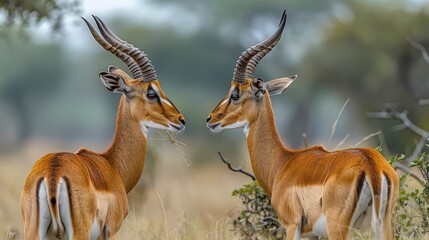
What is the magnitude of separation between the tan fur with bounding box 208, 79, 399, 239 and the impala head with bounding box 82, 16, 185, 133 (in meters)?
0.36

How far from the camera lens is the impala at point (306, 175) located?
6.58m

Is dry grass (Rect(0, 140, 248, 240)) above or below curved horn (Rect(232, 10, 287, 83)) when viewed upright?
below

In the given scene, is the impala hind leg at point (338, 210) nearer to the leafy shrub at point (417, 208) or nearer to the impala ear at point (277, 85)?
the leafy shrub at point (417, 208)

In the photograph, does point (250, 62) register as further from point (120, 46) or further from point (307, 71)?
point (307, 71)

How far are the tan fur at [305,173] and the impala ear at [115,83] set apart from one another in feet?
2.23

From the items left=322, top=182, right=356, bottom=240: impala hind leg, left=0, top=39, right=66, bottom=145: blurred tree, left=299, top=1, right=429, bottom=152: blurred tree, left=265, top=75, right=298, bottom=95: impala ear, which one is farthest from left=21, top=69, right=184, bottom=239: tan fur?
left=0, top=39, right=66, bottom=145: blurred tree

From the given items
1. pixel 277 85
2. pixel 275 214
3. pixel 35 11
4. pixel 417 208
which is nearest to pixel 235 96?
pixel 277 85

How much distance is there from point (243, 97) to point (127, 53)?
36.9 inches

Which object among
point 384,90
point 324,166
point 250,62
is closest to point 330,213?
point 324,166

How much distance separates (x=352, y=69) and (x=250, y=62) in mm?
21083

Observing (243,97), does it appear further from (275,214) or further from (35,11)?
(35,11)

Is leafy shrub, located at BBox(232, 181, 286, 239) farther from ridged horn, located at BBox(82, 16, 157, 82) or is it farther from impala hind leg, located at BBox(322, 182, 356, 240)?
impala hind leg, located at BBox(322, 182, 356, 240)

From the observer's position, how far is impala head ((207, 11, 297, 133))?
7.89 m

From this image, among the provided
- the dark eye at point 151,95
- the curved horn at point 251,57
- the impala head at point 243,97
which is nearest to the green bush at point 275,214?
the impala head at point 243,97
